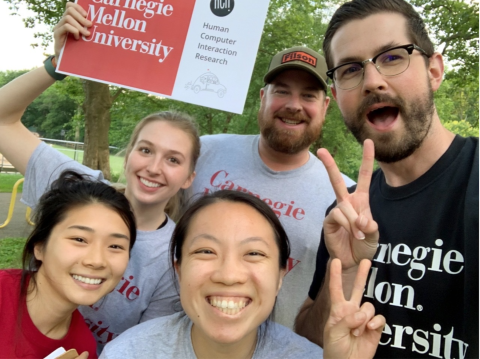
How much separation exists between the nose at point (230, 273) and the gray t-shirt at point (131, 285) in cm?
79

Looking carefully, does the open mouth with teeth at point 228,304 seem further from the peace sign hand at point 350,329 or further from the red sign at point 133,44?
the red sign at point 133,44

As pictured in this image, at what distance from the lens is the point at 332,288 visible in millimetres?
1630

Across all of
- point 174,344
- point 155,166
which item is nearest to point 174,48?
point 155,166

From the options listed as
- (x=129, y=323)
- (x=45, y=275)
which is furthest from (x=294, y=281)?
(x=45, y=275)

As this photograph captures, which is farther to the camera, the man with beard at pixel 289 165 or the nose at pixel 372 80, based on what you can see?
the man with beard at pixel 289 165

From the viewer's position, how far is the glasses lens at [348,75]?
2.03 meters

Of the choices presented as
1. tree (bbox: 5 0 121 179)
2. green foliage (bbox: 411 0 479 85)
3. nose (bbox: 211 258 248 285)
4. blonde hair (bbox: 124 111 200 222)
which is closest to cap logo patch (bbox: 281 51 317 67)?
blonde hair (bbox: 124 111 200 222)

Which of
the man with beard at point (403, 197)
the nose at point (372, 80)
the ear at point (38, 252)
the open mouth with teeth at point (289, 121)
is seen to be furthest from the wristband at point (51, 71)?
the nose at point (372, 80)

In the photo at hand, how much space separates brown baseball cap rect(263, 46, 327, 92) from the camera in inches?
118

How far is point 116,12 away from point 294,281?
220 cm

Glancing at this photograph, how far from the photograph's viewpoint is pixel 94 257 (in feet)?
6.72

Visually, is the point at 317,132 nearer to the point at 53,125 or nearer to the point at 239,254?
the point at 239,254

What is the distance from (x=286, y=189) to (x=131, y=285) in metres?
1.31

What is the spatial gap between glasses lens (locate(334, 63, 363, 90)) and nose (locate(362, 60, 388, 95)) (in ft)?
0.16
